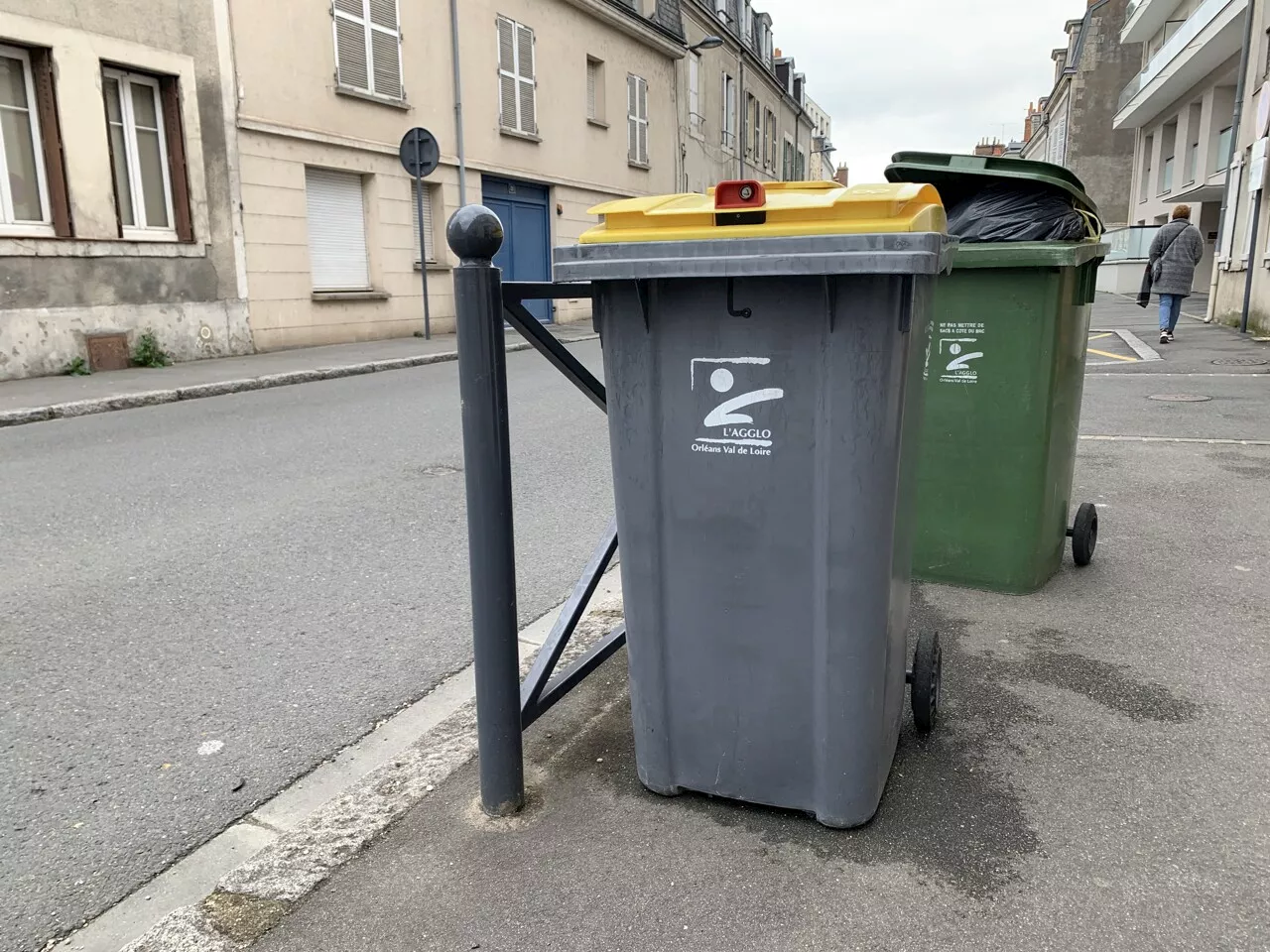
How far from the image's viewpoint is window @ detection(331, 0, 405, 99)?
578 inches

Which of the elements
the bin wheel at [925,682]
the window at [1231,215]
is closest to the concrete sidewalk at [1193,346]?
the window at [1231,215]

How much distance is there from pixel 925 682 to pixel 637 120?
2318 centimetres

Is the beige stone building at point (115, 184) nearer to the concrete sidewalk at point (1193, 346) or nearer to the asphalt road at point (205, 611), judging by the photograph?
the asphalt road at point (205, 611)

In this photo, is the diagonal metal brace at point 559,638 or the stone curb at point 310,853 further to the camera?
the diagonal metal brace at point 559,638

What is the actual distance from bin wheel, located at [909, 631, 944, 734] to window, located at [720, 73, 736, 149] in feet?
106

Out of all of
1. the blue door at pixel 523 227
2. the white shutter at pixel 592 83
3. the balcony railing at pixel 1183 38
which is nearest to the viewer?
the blue door at pixel 523 227

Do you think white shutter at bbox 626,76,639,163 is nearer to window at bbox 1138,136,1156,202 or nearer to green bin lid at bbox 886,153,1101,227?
window at bbox 1138,136,1156,202

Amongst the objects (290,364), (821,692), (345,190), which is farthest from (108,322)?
(821,692)

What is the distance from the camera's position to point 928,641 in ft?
8.79

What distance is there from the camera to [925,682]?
264cm

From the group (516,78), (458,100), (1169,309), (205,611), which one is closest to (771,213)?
(205,611)

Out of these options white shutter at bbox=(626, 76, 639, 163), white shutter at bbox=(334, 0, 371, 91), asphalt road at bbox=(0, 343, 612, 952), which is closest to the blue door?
white shutter at bbox=(334, 0, 371, 91)

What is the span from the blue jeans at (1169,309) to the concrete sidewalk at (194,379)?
10488 millimetres

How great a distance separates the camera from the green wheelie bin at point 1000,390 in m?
3.44
